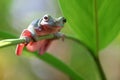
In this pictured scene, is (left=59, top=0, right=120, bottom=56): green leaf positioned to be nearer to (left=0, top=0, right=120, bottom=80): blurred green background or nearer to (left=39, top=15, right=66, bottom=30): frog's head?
(left=39, top=15, right=66, bottom=30): frog's head

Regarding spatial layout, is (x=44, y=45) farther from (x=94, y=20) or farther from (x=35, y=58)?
(x=35, y=58)

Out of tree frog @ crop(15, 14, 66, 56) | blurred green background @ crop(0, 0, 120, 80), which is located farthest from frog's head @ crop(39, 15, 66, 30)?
blurred green background @ crop(0, 0, 120, 80)

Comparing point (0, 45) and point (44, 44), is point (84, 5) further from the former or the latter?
point (0, 45)

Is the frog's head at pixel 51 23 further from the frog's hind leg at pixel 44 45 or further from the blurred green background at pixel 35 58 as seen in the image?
the blurred green background at pixel 35 58

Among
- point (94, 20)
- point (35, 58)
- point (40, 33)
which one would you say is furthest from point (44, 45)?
point (35, 58)

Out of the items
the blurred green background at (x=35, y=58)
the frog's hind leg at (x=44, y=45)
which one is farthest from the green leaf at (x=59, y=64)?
the blurred green background at (x=35, y=58)

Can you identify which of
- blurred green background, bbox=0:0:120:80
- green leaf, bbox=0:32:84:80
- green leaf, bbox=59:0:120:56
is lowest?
blurred green background, bbox=0:0:120:80
